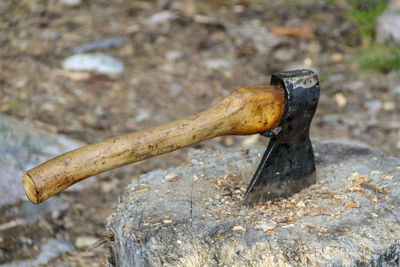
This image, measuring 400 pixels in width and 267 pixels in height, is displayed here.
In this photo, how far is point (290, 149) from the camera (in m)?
1.70

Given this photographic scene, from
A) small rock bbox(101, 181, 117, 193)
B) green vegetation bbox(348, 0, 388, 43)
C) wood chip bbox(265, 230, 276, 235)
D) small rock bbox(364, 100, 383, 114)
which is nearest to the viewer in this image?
wood chip bbox(265, 230, 276, 235)

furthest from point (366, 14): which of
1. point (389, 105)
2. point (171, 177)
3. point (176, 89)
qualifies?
point (171, 177)

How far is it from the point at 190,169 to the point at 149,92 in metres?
2.20

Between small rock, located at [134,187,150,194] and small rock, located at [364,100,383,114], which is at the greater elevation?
small rock, located at [134,187,150,194]

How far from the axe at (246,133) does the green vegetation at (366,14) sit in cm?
346

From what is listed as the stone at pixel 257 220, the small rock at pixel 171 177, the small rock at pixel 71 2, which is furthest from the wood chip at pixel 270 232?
the small rock at pixel 71 2

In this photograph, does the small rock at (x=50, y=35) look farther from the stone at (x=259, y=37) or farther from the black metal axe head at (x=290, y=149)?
the black metal axe head at (x=290, y=149)

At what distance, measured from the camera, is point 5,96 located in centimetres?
378

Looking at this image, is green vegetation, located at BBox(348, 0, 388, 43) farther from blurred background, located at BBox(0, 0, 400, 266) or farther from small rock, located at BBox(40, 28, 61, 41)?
small rock, located at BBox(40, 28, 61, 41)

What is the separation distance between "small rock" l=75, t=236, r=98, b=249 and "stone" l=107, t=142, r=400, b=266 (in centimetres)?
81

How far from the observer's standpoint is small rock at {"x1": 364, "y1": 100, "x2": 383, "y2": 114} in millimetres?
3823

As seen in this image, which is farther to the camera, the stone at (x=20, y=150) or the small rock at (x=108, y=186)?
the small rock at (x=108, y=186)

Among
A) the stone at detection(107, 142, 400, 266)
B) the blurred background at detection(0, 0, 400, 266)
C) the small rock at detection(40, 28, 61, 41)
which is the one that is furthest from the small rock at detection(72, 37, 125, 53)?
the stone at detection(107, 142, 400, 266)

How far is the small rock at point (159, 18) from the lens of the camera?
4961 mm
